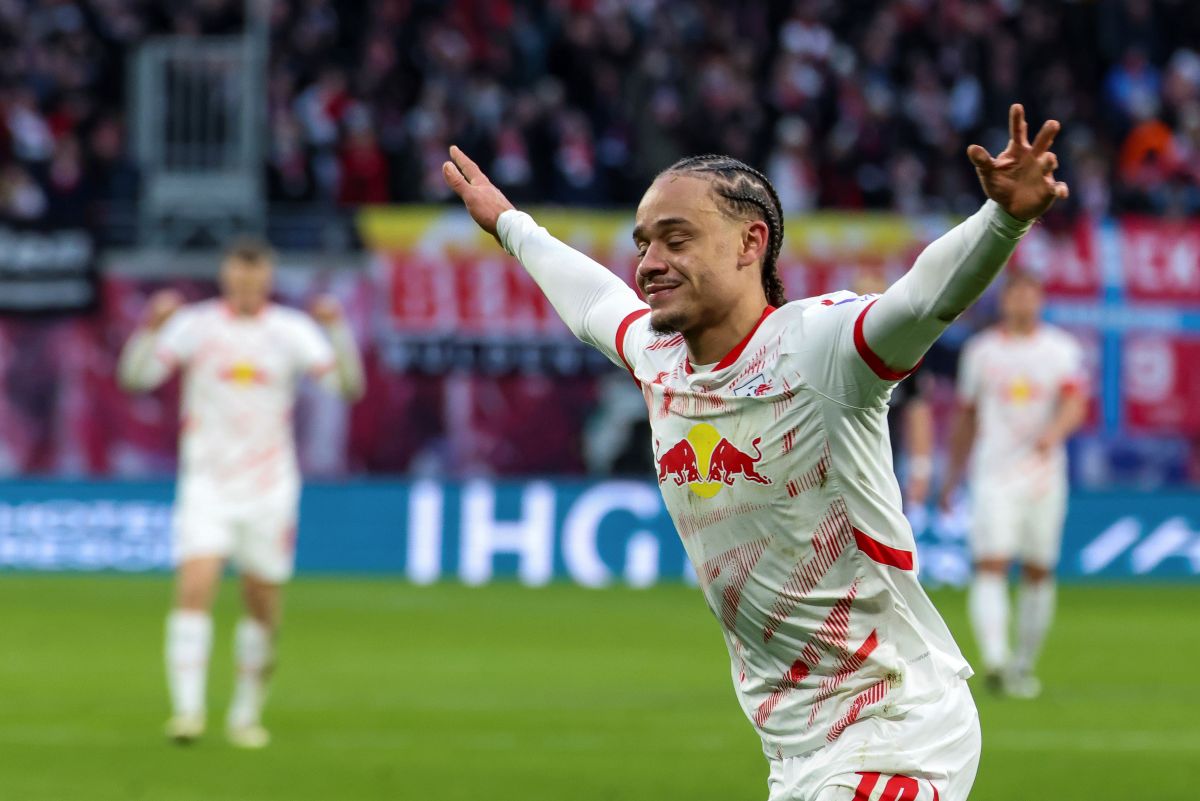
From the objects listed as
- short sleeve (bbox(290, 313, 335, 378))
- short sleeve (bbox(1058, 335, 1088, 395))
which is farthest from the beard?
short sleeve (bbox(1058, 335, 1088, 395))

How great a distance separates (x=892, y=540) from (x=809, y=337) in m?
0.49

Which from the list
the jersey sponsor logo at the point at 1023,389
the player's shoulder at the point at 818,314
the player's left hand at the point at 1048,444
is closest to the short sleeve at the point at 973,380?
the jersey sponsor logo at the point at 1023,389

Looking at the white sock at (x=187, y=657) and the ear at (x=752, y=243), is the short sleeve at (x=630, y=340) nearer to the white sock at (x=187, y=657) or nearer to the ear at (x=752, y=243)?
the ear at (x=752, y=243)

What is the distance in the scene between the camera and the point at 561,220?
21.1m

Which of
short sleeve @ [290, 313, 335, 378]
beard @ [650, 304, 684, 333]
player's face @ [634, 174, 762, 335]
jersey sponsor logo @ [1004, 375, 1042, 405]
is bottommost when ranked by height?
jersey sponsor logo @ [1004, 375, 1042, 405]

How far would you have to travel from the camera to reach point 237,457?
1043cm

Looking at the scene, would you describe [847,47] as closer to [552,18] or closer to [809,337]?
[552,18]

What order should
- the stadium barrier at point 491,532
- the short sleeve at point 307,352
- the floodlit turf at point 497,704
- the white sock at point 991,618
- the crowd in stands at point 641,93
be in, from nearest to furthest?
the floodlit turf at point 497,704, the short sleeve at point 307,352, the white sock at point 991,618, the stadium barrier at point 491,532, the crowd in stands at point 641,93

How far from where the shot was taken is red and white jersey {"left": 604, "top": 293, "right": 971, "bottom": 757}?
13.7ft

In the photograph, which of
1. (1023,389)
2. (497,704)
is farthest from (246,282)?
(1023,389)

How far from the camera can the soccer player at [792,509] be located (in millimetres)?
4188

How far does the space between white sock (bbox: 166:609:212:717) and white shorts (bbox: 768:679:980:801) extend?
6.03 meters

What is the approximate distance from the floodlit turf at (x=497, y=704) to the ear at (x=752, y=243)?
15.2 ft

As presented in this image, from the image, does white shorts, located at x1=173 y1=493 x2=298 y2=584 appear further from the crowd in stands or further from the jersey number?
the crowd in stands
